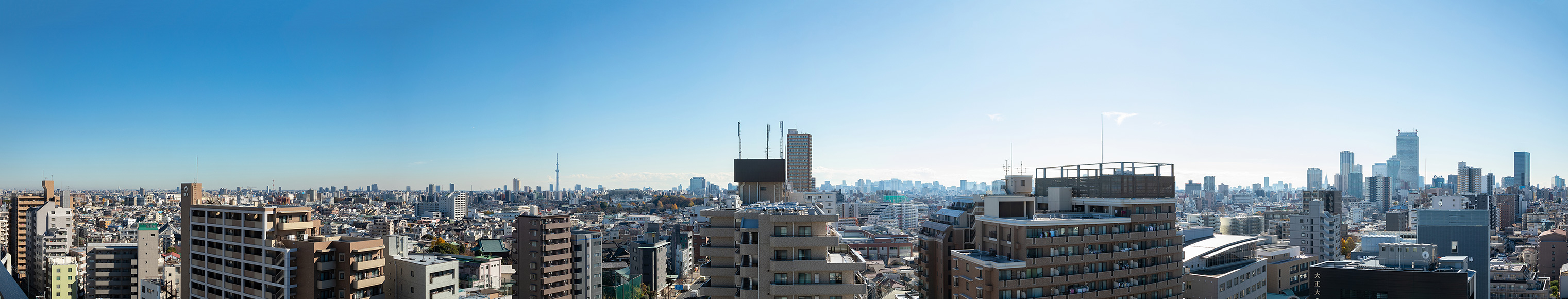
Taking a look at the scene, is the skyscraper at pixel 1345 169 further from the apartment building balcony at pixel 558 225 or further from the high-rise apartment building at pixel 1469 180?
the apartment building balcony at pixel 558 225

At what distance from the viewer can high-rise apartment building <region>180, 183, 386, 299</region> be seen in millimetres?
17844

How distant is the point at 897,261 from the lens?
51375 millimetres

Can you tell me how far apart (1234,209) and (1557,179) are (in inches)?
4429

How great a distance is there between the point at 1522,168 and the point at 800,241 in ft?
553

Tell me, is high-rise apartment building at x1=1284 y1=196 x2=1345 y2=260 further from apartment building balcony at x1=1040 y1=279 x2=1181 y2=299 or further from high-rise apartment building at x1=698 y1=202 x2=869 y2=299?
high-rise apartment building at x1=698 y1=202 x2=869 y2=299

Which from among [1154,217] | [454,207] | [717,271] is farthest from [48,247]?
[454,207]

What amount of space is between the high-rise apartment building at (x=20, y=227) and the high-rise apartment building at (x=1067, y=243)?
177ft

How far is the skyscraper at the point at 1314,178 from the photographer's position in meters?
168

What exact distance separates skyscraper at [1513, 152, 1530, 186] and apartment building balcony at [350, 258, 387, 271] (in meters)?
171

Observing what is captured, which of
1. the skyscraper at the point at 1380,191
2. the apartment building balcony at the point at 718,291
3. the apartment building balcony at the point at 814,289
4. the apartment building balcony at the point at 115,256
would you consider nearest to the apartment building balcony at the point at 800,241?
the apartment building balcony at the point at 814,289

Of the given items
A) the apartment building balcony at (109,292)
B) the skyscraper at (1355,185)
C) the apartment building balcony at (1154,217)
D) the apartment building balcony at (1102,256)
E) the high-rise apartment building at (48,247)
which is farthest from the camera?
the skyscraper at (1355,185)

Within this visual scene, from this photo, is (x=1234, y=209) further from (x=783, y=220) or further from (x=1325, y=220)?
(x=783, y=220)

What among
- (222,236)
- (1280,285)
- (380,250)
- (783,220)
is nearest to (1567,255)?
(1280,285)

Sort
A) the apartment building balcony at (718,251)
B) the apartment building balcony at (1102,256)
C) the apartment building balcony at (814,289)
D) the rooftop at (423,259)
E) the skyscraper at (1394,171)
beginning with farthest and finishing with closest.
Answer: the skyscraper at (1394,171)
the rooftop at (423,259)
the apartment building balcony at (1102,256)
the apartment building balcony at (718,251)
the apartment building balcony at (814,289)
